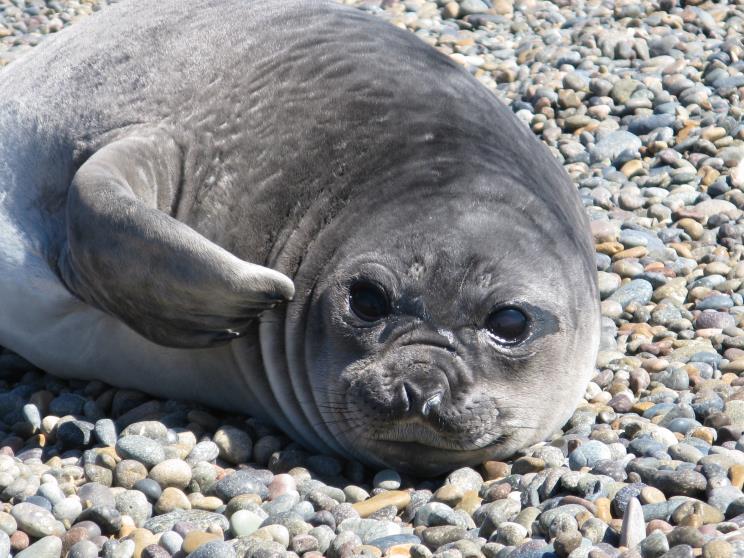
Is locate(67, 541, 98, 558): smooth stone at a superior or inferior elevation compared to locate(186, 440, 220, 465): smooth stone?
superior

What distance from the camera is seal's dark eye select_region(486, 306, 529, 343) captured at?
155 inches

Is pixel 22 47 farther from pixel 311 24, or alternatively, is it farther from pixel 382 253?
pixel 382 253

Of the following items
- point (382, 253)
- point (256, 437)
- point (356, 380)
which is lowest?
point (256, 437)

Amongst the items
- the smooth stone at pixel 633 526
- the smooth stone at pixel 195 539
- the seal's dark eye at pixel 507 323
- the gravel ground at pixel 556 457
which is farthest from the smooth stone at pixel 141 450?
the smooth stone at pixel 633 526

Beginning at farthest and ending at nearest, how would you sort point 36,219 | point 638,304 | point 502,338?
point 638,304, point 36,219, point 502,338

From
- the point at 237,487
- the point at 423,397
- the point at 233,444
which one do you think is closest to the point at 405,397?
the point at 423,397

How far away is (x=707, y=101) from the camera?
7469 mm

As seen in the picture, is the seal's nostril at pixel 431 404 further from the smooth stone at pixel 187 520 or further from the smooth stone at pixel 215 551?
the smooth stone at pixel 215 551

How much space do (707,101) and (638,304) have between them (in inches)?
97.4

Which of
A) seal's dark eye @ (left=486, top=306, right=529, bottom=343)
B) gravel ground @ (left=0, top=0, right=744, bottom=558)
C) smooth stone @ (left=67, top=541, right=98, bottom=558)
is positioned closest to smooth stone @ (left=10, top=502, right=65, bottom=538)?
gravel ground @ (left=0, top=0, right=744, bottom=558)

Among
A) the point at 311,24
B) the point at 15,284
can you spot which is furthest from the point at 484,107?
the point at 15,284

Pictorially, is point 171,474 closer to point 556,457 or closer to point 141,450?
point 141,450

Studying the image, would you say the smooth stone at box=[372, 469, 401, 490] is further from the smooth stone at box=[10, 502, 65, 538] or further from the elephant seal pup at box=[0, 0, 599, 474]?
the smooth stone at box=[10, 502, 65, 538]

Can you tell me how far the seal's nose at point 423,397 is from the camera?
384cm
